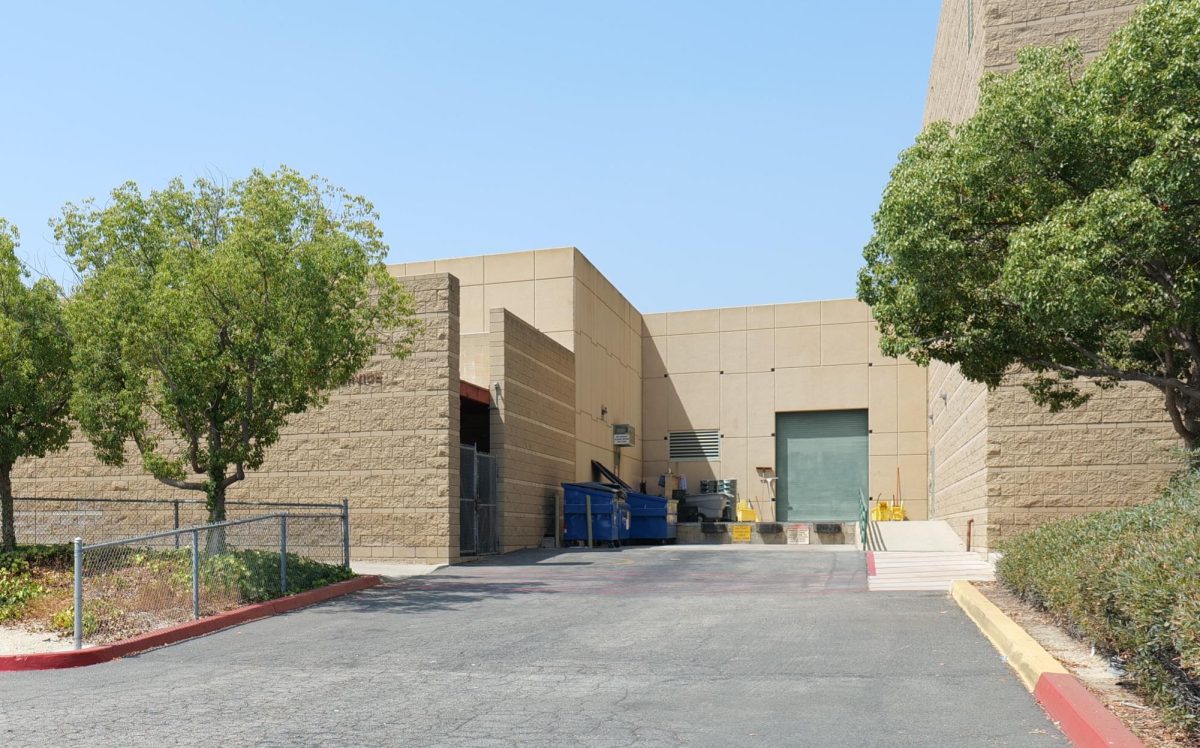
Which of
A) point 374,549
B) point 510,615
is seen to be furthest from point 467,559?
point 510,615

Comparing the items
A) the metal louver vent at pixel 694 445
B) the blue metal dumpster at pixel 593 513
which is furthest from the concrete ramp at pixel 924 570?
the metal louver vent at pixel 694 445

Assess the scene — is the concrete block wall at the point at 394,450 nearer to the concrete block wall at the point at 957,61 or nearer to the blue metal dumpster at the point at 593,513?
the blue metal dumpster at the point at 593,513

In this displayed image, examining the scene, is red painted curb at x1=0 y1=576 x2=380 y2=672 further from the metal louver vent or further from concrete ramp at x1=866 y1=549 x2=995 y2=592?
the metal louver vent

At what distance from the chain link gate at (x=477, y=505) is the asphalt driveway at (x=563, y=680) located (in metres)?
7.19

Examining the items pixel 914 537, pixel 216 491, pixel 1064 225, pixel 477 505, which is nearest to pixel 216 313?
pixel 216 491

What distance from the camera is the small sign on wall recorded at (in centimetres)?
3188

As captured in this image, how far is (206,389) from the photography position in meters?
17.8

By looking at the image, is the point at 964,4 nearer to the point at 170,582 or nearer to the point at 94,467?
the point at 170,582

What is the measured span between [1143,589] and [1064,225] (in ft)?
22.9

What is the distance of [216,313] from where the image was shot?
17.6 m

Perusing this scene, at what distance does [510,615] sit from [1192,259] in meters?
9.78

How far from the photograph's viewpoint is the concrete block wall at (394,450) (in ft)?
74.8

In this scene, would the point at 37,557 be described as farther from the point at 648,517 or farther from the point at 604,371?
the point at 604,371

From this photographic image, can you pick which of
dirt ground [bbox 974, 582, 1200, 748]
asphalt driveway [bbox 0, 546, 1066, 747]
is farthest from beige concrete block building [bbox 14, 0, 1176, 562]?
dirt ground [bbox 974, 582, 1200, 748]
